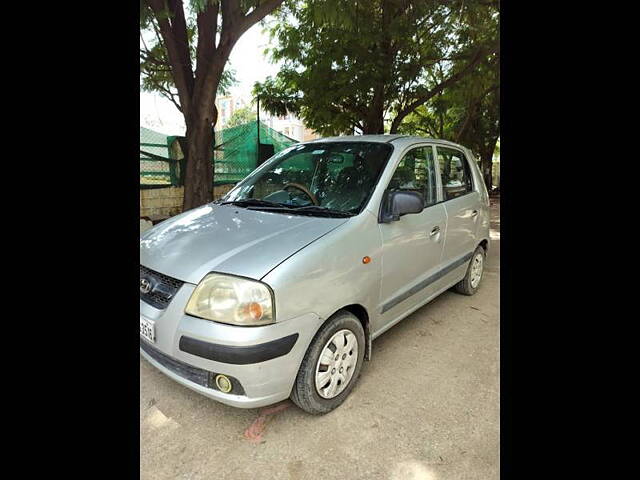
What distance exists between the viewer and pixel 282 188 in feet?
10.2

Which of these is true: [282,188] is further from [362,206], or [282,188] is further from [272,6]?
[272,6]

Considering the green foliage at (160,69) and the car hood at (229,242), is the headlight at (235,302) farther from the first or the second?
the green foliage at (160,69)

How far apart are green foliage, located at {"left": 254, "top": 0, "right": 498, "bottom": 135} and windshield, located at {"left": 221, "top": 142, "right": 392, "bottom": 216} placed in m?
4.71

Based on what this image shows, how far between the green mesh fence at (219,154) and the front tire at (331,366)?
18.1 feet

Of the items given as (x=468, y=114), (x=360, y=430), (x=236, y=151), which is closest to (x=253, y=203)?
(x=360, y=430)

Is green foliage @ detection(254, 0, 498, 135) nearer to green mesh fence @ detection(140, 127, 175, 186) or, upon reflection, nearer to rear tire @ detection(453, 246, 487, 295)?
green mesh fence @ detection(140, 127, 175, 186)

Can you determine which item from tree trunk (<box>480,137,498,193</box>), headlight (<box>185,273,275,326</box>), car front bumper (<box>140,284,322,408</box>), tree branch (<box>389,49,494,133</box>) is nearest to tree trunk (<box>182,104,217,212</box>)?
car front bumper (<box>140,284,322,408</box>)

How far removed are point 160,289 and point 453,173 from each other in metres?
2.79

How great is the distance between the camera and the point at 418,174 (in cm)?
319

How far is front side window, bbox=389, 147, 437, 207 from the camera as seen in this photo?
2.94 metres

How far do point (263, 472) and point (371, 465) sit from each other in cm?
52
